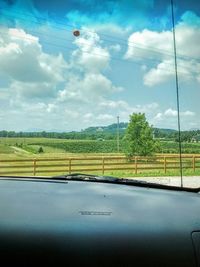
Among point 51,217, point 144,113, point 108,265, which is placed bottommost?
point 108,265

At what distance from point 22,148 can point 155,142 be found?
77 centimetres

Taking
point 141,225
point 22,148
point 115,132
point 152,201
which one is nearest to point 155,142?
point 115,132

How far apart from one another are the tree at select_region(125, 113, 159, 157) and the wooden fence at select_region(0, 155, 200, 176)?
0.07 m

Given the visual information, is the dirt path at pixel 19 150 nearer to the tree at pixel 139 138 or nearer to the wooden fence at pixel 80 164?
the wooden fence at pixel 80 164

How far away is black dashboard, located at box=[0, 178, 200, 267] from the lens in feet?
3.70

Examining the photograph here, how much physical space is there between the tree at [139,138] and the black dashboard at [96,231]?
1.35m

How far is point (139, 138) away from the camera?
9.86ft

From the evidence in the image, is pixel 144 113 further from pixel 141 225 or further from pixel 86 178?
pixel 141 225

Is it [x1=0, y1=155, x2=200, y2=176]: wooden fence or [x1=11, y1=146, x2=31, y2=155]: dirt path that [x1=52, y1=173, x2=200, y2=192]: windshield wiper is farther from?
[x1=11, y1=146, x2=31, y2=155]: dirt path

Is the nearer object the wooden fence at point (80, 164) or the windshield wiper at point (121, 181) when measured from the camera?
the windshield wiper at point (121, 181)

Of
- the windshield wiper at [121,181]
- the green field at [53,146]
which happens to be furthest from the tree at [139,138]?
the windshield wiper at [121,181]

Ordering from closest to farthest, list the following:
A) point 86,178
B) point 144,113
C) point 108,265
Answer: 1. point 108,265
2. point 86,178
3. point 144,113

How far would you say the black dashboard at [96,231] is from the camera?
1.13 meters

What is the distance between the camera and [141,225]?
121 cm
